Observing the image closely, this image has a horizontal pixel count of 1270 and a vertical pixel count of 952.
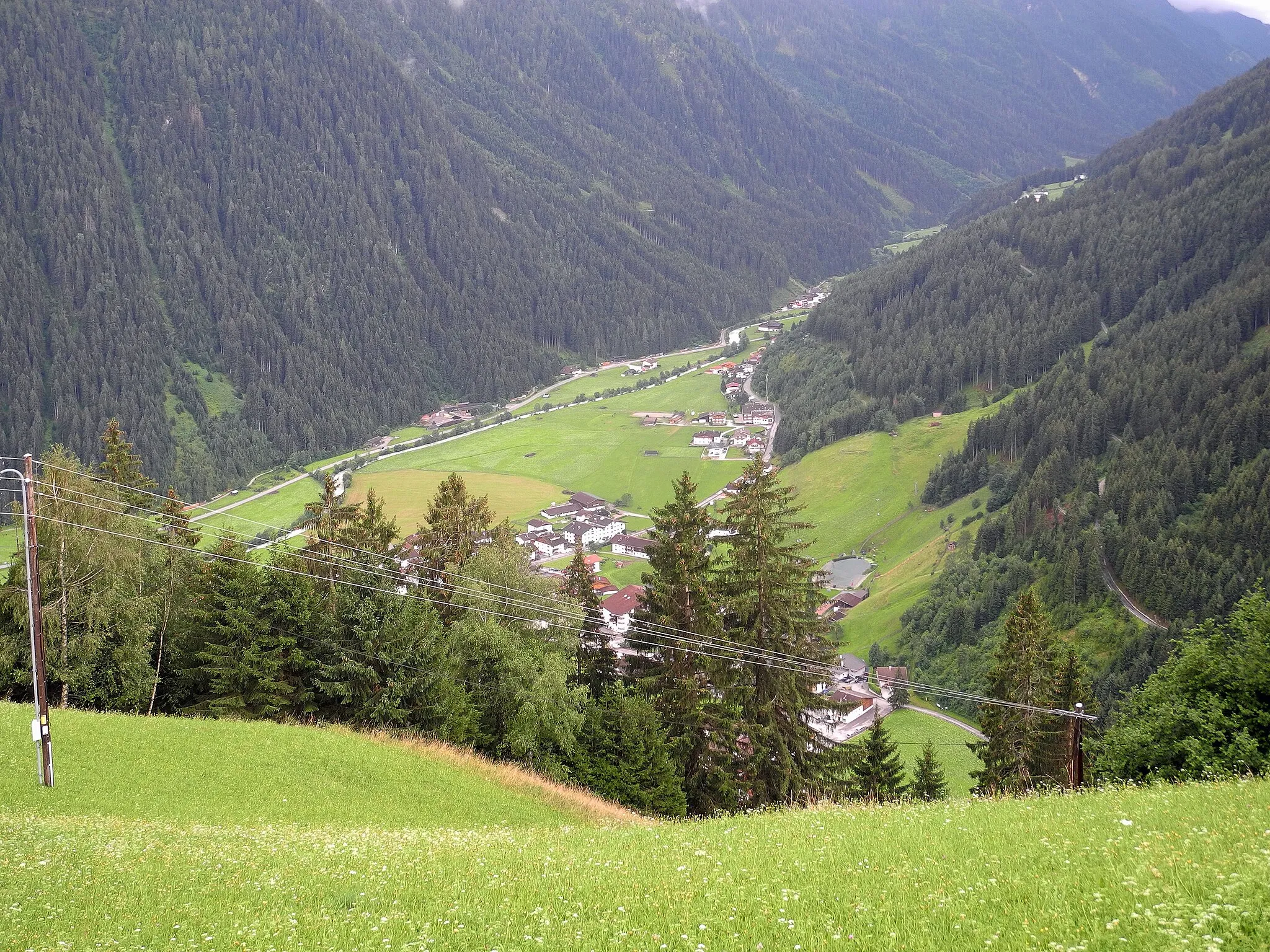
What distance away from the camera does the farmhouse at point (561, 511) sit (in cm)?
13388

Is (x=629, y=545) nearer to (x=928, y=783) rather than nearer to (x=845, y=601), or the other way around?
(x=845, y=601)

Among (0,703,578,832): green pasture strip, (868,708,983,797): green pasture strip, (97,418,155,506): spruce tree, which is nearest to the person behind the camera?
(0,703,578,832): green pasture strip

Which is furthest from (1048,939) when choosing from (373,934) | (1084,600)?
(1084,600)

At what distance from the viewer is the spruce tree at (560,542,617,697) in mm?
42781

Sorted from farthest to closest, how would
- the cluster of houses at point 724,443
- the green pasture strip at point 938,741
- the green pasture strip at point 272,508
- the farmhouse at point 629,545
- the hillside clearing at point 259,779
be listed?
the cluster of houses at point 724,443 < the green pasture strip at point 272,508 < the farmhouse at point 629,545 < the green pasture strip at point 938,741 < the hillside clearing at point 259,779

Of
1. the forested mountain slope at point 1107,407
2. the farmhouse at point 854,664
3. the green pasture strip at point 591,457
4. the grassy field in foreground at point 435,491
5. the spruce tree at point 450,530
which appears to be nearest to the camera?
the spruce tree at point 450,530

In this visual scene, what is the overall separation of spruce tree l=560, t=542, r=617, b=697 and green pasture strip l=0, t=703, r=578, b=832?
37.5 feet

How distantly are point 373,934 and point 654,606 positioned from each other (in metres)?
28.0

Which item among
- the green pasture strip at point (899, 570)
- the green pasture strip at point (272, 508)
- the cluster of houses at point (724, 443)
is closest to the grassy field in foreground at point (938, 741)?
the green pasture strip at point (899, 570)

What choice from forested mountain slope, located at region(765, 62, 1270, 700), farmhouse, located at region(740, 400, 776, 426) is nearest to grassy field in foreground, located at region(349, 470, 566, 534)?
forested mountain slope, located at region(765, 62, 1270, 700)

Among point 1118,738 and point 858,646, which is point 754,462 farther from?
point 858,646

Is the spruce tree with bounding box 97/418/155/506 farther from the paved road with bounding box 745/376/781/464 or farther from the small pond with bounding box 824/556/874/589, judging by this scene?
the paved road with bounding box 745/376/781/464

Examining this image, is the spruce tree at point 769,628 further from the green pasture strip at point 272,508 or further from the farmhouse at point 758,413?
the farmhouse at point 758,413

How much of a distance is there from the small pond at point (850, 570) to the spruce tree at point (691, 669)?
73.4 meters
